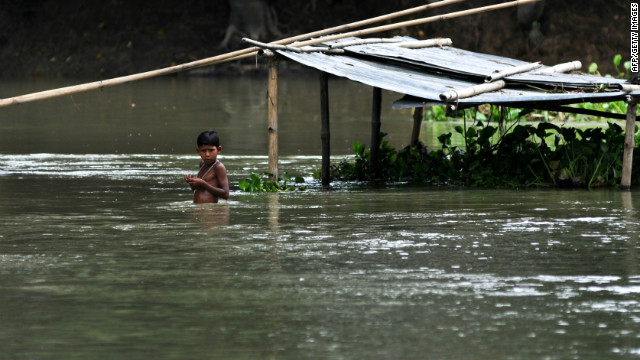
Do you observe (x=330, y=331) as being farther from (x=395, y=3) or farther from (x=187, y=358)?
(x=395, y=3)

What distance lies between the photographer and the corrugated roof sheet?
10672mm

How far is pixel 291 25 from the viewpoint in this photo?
1319 inches

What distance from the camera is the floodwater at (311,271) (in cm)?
563

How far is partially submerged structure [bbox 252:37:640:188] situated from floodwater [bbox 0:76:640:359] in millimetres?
791

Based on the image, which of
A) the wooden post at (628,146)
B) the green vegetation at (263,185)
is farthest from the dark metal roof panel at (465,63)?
the green vegetation at (263,185)

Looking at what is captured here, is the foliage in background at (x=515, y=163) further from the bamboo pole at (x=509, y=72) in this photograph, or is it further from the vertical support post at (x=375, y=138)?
the bamboo pole at (x=509, y=72)

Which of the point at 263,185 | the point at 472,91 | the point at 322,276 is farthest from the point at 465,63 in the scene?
the point at 322,276

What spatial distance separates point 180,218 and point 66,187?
2.58 m

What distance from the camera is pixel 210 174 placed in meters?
10.2

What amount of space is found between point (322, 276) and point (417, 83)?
174 inches

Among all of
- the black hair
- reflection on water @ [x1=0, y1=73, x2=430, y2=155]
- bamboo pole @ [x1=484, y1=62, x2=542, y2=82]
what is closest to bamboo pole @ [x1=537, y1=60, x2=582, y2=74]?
bamboo pole @ [x1=484, y1=62, x2=542, y2=82]

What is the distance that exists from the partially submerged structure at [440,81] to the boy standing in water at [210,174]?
130 cm

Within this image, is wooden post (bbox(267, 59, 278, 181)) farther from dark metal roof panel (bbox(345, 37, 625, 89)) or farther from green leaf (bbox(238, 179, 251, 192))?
dark metal roof panel (bbox(345, 37, 625, 89))

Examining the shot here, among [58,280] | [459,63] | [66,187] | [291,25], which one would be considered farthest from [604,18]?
[58,280]
